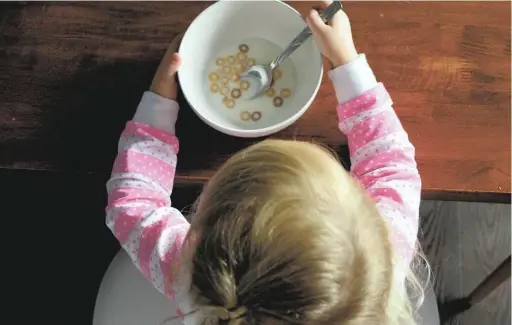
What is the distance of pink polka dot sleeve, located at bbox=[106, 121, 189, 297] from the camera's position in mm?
786

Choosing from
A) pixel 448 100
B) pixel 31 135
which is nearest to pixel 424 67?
pixel 448 100

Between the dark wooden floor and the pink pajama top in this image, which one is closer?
the pink pajama top

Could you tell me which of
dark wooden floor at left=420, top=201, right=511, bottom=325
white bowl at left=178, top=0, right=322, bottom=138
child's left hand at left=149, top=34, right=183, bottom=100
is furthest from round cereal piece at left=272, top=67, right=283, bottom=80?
dark wooden floor at left=420, top=201, right=511, bottom=325

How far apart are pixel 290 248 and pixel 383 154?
277 millimetres

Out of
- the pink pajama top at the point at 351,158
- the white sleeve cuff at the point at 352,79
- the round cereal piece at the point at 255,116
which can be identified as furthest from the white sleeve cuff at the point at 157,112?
the white sleeve cuff at the point at 352,79

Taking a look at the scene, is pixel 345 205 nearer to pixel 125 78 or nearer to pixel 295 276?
pixel 295 276

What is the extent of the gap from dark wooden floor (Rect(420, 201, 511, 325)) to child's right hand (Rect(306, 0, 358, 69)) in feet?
1.98

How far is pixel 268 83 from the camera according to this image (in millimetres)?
840

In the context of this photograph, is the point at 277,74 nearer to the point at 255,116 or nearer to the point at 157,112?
the point at 255,116

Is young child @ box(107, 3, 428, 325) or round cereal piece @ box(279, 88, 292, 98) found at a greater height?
round cereal piece @ box(279, 88, 292, 98)

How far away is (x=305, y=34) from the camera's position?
807 millimetres

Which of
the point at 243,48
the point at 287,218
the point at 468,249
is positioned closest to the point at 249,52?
the point at 243,48

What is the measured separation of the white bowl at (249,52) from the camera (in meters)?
0.81

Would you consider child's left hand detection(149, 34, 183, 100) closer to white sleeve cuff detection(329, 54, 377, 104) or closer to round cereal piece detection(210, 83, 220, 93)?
round cereal piece detection(210, 83, 220, 93)
